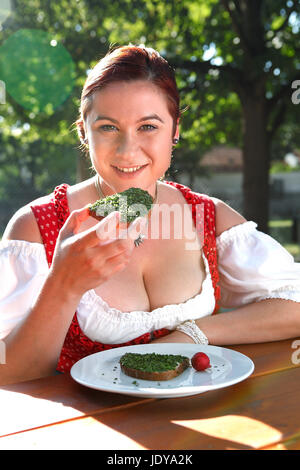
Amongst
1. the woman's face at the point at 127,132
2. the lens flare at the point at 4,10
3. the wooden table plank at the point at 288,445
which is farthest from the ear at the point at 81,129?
the lens flare at the point at 4,10

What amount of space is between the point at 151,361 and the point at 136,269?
0.60 metres

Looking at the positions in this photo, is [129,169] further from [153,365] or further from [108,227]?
[153,365]

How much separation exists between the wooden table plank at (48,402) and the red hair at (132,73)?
1.06 metres

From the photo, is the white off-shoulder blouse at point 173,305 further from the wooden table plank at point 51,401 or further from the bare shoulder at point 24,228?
the wooden table plank at point 51,401

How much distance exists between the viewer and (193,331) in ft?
6.39

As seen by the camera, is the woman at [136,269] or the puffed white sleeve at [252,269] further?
the puffed white sleeve at [252,269]

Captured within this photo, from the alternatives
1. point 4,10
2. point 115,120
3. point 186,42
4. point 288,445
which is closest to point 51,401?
point 288,445

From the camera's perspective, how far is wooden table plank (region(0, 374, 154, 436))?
1.29 metres

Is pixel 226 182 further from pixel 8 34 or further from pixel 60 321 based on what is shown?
pixel 60 321

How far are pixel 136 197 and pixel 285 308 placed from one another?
0.81m

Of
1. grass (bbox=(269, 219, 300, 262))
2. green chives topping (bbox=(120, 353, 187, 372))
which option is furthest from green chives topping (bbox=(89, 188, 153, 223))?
grass (bbox=(269, 219, 300, 262))

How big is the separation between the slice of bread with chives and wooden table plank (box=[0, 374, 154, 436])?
90 millimetres

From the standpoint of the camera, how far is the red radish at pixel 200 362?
5.11 ft

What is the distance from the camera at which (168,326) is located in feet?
6.59
